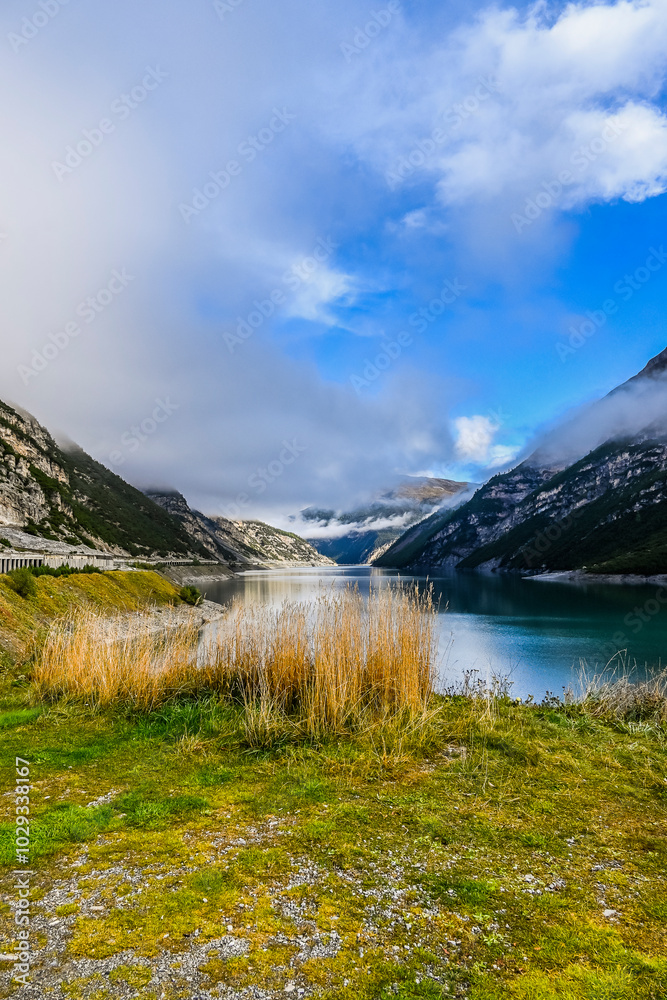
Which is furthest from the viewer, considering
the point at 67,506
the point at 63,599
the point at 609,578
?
the point at 609,578

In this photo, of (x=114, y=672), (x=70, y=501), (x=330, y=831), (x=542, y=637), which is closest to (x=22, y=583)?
(x=114, y=672)

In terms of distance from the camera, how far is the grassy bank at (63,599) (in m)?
14.6

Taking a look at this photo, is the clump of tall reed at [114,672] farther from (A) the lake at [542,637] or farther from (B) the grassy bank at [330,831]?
(A) the lake at [542,637]

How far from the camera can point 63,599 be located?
873 inches

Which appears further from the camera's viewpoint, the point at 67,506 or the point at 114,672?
the point at 67,506

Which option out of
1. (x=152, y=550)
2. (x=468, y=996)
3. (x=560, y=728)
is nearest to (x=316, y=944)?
(x=468, y=996)

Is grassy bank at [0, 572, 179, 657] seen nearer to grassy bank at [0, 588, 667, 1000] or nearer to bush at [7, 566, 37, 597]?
bush at [7, 566, 37, 597]

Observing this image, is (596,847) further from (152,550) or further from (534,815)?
(152,550)

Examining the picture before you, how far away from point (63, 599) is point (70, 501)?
8714cm

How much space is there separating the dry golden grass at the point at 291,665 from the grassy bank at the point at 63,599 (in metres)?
2.44

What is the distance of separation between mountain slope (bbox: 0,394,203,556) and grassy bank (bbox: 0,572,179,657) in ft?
124

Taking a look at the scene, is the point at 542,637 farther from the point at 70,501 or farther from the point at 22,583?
the point at 70,501

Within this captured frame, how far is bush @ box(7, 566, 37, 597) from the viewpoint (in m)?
19.0

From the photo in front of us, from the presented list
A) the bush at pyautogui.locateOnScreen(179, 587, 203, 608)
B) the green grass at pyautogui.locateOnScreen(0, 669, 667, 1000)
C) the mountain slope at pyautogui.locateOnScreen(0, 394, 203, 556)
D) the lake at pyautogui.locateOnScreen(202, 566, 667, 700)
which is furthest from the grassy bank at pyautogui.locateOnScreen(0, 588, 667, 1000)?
the mountain slope at pyautogui.locateOnScreen(0, 394, 203, 556)
